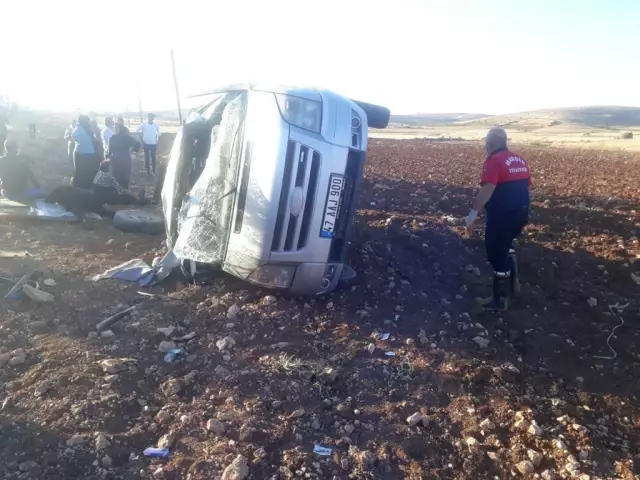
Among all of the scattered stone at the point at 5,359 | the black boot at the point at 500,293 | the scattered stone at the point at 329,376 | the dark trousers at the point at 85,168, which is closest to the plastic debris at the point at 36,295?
the scattered stone at the point at 5,359

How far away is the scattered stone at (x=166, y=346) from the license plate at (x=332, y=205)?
1.56 m

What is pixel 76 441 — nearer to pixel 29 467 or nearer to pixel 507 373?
pixel 29 467

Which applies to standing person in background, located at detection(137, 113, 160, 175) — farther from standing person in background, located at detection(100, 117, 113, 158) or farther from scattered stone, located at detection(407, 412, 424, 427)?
scattered stone, located at detection(407, 412, 424, 427)

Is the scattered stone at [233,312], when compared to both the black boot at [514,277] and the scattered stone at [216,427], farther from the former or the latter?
the black boot at [514,277]

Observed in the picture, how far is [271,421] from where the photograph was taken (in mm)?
3471

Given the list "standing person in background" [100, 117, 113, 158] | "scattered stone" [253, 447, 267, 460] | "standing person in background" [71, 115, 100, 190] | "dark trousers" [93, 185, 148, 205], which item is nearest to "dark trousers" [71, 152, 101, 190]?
"standing person in background" [71, 115, 100, 190]

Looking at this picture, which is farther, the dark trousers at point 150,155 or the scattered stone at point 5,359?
the dark trousers at point 150,155

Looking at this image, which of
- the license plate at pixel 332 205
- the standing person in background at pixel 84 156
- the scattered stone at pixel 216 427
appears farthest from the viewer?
the standing person in background at pixel 84 156

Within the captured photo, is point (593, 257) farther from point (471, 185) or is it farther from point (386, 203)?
point (471, 185)

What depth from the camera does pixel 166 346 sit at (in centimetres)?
436

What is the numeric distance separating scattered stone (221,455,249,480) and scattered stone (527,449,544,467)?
5.09 feet

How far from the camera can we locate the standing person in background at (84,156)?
1007 cm

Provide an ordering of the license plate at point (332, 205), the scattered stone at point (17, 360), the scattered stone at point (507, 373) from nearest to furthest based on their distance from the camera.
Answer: the scattered stone at point (507, 373) < the scattered stone at point (17, 360) < the license plate at point (332, 205)

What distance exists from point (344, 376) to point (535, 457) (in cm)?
134
